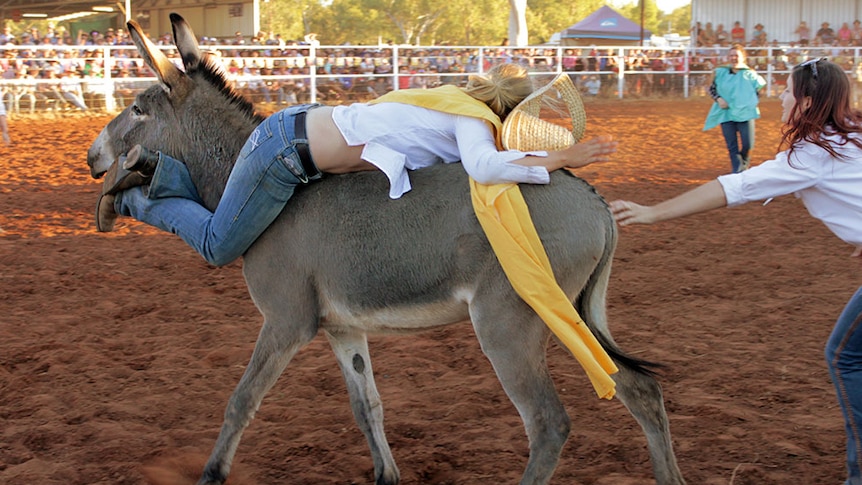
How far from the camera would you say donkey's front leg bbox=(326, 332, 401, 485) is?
165 inches

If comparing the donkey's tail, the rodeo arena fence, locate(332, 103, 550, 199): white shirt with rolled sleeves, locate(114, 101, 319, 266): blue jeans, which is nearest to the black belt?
locate(114, 101, 319, 266): blue jeans

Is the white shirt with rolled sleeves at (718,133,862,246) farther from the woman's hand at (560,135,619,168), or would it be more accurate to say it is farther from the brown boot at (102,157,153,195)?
the brown boot at (102,157,153,195)

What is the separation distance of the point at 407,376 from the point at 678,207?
258 centimetres

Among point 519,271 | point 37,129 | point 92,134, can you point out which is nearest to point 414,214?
point 519,271

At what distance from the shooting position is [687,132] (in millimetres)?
18094

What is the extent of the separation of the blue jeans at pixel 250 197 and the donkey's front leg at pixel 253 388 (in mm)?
450

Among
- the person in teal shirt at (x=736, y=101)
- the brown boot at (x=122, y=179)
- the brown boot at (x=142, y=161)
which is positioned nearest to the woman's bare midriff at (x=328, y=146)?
the brown boot at (x=142, y=161)

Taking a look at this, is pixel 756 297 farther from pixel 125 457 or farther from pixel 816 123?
pixel 125 457

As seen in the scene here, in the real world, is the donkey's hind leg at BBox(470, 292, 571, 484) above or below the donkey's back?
below

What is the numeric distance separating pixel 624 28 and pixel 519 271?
118ft

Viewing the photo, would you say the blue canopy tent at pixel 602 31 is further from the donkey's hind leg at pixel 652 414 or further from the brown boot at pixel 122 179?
the donkey's hind leg at pixel 652 414

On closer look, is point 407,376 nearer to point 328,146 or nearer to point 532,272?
point 328,146

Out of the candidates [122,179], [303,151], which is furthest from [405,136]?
[122,179]

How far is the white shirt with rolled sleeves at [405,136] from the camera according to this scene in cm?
369
